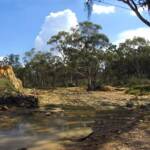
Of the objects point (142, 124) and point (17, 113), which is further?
point (17, 113)

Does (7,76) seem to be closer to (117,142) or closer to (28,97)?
(28,97)

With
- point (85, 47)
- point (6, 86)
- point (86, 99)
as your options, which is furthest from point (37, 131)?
point (85, 47)

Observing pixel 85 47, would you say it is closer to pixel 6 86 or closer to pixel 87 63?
pixel 87 63

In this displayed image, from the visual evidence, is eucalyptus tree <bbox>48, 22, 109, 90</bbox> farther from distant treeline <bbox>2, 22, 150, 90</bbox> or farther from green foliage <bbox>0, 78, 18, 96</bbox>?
green foliage <bbox>0, 78, 18, 96</bbox>

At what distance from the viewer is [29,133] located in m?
13.8

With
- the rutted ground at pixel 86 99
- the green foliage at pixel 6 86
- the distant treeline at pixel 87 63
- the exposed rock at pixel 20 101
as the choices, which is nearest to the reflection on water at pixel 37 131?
the exposed rock at pixel 20 101

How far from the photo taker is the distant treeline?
58375 millimetres

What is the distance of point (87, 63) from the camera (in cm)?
6062

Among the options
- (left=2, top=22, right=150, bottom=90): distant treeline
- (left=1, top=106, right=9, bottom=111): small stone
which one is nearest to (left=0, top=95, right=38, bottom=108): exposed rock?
(left=1, top=106, right=9, bottom=111): small stone

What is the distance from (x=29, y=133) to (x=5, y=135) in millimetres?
718

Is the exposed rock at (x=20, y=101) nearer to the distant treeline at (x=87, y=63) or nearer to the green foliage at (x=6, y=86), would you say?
the green foliage at (x=6, y=86)

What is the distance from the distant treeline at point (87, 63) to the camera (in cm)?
5838

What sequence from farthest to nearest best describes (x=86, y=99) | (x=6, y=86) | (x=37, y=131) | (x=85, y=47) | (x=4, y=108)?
(x=85, y=47)
(x=86, y=99)
(x=6, y=86)
(x=4, y=108)
(x=37, y=131)

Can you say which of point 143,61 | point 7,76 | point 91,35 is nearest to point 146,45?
point 143,61
